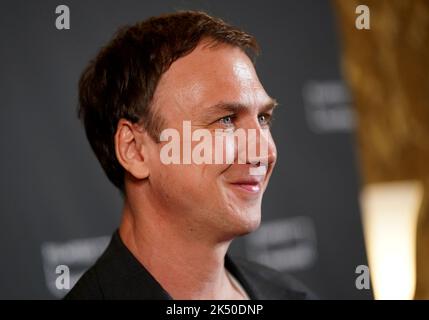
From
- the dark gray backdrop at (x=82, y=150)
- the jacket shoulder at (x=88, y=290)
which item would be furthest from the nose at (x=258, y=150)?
the jacket shoulder at (x=88, y=290)

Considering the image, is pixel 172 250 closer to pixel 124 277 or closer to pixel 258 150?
pixel 124 277

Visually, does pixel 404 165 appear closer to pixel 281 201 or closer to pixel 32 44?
pixel 281 201

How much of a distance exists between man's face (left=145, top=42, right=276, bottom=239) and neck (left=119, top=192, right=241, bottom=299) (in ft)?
0.06

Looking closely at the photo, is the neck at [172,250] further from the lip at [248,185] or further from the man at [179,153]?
the lip at [248,185]

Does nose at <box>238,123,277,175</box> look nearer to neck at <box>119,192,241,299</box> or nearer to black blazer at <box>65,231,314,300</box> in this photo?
neck at <box>119,192,241,299</box>

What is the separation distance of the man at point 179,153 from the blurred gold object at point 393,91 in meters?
0.62

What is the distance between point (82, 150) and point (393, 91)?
101 cm

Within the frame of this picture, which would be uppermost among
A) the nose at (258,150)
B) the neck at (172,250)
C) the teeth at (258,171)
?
the nose at (258,150)

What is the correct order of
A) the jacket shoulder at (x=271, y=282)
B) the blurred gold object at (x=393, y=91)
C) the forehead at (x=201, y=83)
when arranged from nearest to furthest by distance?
the forehead at (x=201, y=83) → the jacket shoulder at (x=271, y=282) → the blurred gold object at (x=393, y=91)

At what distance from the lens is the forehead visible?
4.29 feet

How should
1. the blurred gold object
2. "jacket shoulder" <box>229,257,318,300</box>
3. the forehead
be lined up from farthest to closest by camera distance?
the blurred gold object, "jacket shoulder" <box>229,257,318,300</box>, the forehead

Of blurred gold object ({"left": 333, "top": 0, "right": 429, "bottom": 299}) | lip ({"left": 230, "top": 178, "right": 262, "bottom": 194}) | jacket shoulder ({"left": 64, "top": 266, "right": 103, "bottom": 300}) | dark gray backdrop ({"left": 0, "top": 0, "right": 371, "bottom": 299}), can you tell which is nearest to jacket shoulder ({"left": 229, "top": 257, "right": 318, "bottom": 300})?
dark gray backdrop ({"left": 0, "top": 0, "right": 371, "bottom": 299})

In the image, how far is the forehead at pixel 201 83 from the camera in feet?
4.29

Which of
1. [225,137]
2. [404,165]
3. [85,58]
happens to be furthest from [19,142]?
[404,165]
